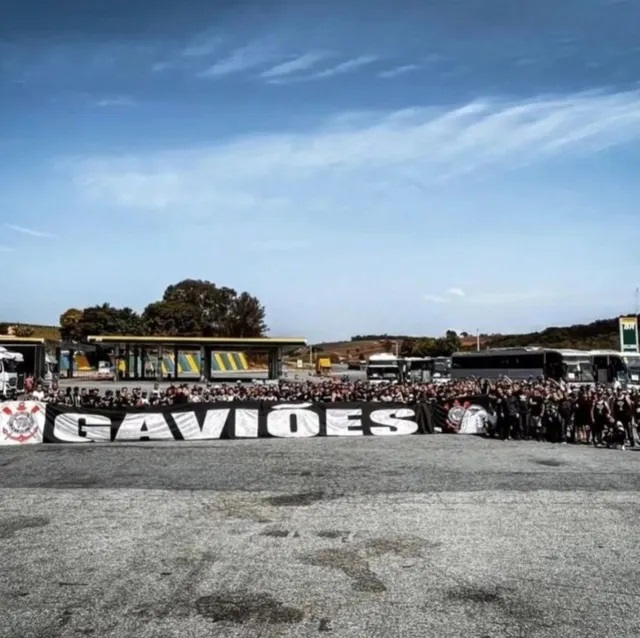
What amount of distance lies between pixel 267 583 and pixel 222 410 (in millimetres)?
15525

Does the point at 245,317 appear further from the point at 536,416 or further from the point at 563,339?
the point at 536,416

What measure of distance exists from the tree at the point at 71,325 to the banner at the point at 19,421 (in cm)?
8182

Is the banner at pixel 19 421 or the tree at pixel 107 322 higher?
the tree at pixel 107 322

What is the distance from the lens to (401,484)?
14.8 meters

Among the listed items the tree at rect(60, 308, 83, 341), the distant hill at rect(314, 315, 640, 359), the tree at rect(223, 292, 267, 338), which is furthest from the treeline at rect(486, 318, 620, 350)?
the tree at rect(60, 308, 83, 341)

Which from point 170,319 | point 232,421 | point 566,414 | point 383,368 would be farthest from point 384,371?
point 566,414

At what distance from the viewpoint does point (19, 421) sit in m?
23.0

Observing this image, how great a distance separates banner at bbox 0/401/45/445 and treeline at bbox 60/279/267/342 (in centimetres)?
7639

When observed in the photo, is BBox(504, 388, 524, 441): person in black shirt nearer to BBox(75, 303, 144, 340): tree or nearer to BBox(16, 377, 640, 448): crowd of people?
BBox(16, 377, 640, 448): crowd of people

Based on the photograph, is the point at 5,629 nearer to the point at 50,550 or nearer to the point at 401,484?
the point at 50,550

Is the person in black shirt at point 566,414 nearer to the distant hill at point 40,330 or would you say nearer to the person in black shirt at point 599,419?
the person in black shirt at point 599,419

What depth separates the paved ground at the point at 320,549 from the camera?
24.2ft

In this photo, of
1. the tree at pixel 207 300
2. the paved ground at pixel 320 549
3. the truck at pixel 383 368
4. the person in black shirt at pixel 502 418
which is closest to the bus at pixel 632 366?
the truck at pixel 383 368

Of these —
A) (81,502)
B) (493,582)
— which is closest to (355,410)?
(81,502)
